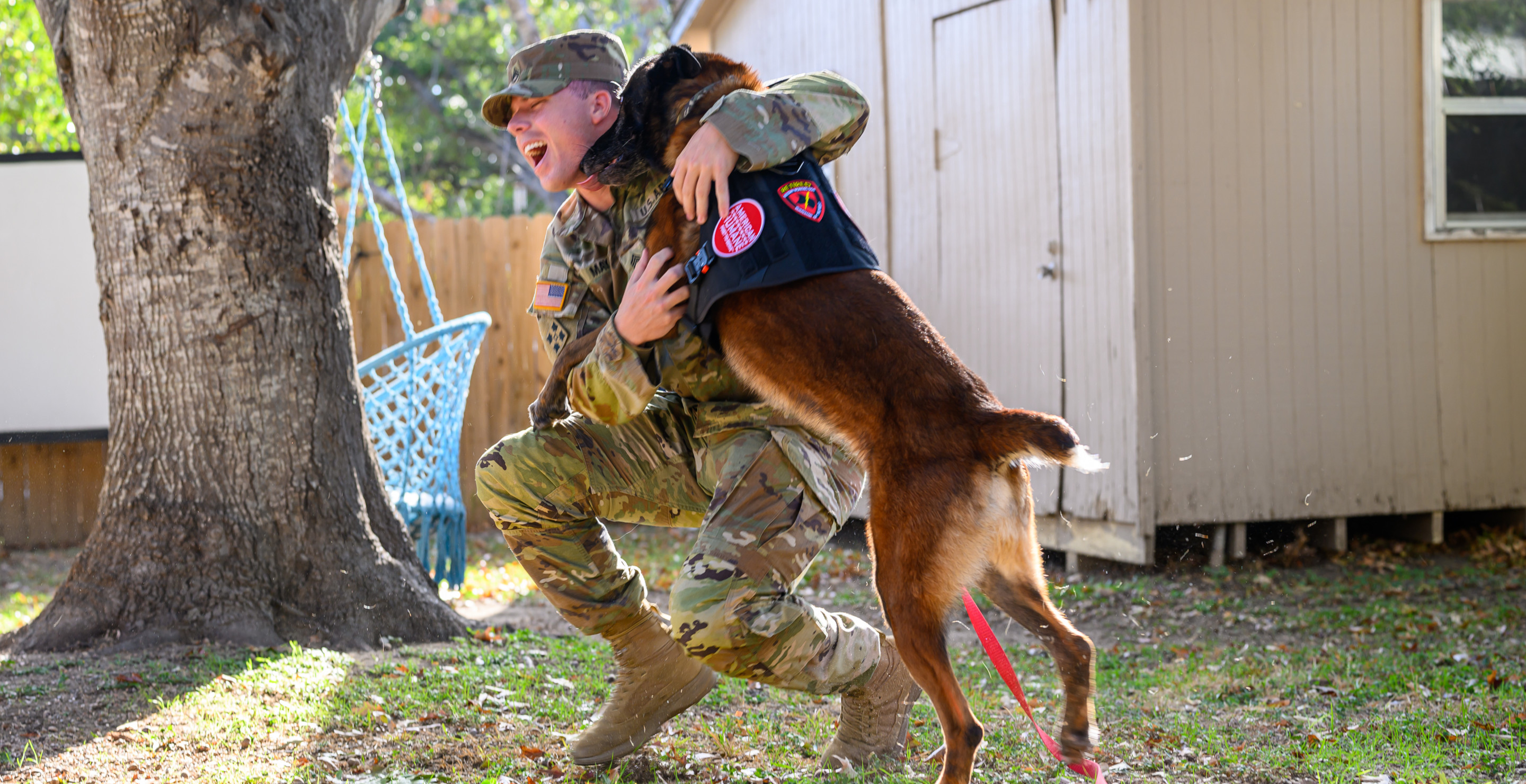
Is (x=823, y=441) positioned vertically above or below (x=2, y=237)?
below

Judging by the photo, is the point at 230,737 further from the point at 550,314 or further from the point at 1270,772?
the point at 1270,772

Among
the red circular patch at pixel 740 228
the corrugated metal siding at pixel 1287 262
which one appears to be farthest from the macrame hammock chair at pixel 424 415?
the corrugated metal siding at pixel 1287 262

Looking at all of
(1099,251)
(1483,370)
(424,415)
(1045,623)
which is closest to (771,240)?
(1045,623)

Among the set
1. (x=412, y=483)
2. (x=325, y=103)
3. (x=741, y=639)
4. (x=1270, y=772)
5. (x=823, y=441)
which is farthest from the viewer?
(x=412, y=483)

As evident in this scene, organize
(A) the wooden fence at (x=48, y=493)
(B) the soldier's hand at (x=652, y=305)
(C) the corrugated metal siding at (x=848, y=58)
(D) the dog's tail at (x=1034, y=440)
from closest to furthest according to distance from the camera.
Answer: (D) the dog's tail at (x=1034, y=440) < (B) the soldier's hand at (x=652, y=305) < (C) the corrugated metal siding at (x=848, y=58) < (A) the wooden fence at (x=48, y=493)

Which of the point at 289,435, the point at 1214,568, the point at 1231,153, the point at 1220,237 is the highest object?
the point at 1231,153

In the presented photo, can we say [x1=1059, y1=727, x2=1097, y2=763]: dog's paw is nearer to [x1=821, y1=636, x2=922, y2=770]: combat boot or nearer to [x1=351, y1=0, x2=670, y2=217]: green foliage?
[x1=821, y1=636, x2=922, y2=770]: combat boot

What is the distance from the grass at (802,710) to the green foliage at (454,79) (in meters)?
14.9

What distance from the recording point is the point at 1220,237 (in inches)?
229

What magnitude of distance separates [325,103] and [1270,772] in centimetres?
373

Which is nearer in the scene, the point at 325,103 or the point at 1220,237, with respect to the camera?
the point at 325,103

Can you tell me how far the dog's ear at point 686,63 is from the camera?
8.96ft

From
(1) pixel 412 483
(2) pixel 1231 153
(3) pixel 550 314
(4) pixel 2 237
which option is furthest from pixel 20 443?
(2) pixel 1231 153

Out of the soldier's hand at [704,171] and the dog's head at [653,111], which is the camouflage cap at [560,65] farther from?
the soldier's hand at [704,171]
